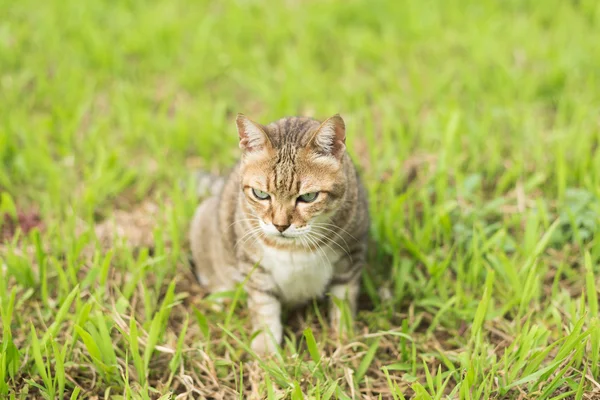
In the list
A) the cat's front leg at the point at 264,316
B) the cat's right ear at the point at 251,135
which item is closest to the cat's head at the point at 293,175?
the cat's right ear at the point at 251,135

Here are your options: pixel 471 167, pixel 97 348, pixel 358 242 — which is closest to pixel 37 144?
pixel 97 348

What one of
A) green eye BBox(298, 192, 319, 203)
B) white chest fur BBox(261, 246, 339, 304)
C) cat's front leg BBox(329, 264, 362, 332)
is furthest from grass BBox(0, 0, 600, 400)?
green eye BBox(298, 192, 319, 203)

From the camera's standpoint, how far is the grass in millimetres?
2555

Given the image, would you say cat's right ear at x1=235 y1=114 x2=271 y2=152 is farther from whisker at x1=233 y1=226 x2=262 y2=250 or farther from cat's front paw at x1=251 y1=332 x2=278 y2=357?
cat's front paw at x1=251 y1=332 x2=278 y2=357

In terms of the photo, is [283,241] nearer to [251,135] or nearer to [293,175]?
[293,175]

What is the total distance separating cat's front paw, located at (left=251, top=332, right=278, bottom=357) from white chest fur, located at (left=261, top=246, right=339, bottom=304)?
22 cm

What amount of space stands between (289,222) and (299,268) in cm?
28

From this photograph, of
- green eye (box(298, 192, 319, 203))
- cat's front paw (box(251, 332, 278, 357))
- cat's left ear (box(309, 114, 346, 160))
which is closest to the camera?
cat's left ear (box(309, 114, 346, 160))

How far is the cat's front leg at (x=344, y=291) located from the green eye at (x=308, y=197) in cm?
48

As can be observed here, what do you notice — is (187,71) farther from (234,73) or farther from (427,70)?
(427,70)

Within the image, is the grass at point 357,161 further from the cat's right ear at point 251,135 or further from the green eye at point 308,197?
the cat's right ear at point 251,135

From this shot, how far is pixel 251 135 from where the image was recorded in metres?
2.57

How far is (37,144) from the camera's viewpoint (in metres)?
3.98

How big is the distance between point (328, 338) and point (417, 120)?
1914mm
